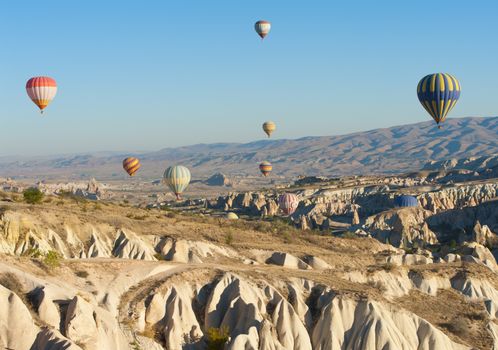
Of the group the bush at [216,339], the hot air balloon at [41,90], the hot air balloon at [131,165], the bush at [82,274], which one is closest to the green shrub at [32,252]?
the bush at [82,274]

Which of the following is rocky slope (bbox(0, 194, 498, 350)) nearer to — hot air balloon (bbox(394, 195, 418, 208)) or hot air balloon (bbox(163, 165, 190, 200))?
hot air balloon (bbox(163, 165, 190, 200))

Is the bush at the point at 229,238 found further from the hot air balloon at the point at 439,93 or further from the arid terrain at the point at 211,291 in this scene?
the hot air balloon at the point at 439,93

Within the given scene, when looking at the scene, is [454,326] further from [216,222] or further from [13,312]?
[216,222]

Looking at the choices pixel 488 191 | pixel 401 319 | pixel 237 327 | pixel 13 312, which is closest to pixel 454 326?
Result: pixel 401 319

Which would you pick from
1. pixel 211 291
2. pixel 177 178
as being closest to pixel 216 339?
pixel 211 291

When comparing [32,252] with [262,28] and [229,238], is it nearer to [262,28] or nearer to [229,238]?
[229,238]

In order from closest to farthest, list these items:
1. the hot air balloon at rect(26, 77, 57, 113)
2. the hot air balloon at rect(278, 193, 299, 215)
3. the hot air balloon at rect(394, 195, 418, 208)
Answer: the hot air balloon at rect(26, 77, 57, 113) → the hot air balloon at rect(278, 193, 299, 215) → the hot air balloon at rect(394, 195, 418, 208)

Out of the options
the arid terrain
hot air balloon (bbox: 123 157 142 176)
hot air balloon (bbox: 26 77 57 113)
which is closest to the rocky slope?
the arid terrain

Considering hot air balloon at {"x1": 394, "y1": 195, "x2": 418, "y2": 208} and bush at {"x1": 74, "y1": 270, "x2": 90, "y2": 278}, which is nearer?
bush at {"x1": 74, "y1": 270, "x2": 90, "y2": 278}
